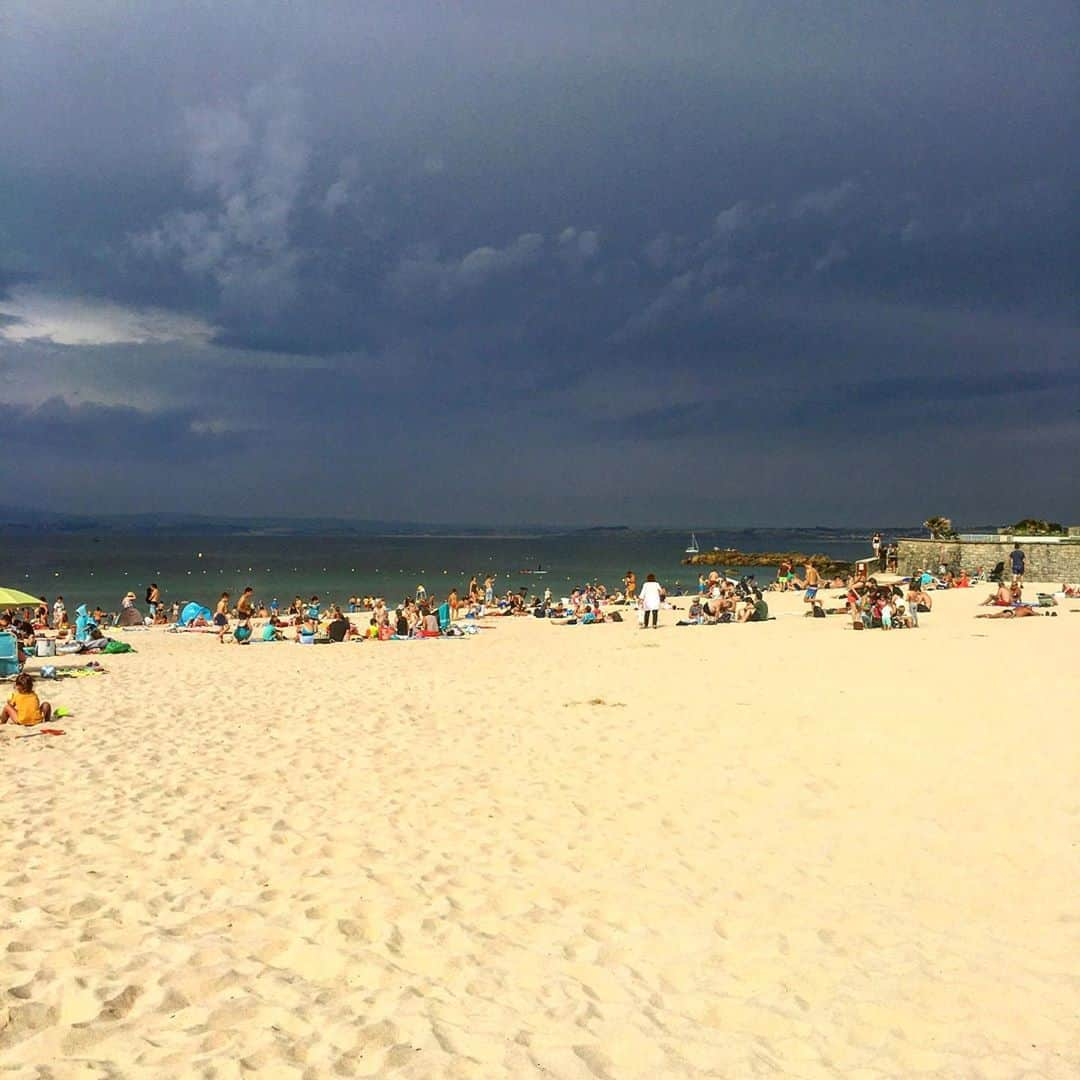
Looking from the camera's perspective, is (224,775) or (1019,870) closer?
(1019,870)

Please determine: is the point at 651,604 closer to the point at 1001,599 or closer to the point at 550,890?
the point at 1001,599

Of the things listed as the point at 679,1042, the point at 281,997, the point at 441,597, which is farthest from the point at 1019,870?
the point at 441,597

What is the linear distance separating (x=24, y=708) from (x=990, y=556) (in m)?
38.6

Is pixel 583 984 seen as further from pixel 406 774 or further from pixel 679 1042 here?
pixel 406 774

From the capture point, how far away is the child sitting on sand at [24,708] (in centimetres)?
1019

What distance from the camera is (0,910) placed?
4938mm

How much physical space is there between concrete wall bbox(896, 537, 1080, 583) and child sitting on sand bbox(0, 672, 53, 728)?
36.6m

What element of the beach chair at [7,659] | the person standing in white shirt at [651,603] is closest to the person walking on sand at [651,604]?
the person standing in white shirt at [651,603]

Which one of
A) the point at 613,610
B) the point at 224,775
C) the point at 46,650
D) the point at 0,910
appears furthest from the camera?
the point at 613,610

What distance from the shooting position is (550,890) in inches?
219

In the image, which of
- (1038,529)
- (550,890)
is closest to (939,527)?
(1038,529)

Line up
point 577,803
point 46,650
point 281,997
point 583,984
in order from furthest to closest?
1. point 46,650
2. point 577,803
3. point 583,984
4. point 281,997

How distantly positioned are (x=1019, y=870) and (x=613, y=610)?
73.1ft

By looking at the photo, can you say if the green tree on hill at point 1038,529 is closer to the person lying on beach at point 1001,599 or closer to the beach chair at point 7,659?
the person lying on beach at point 1001,599
